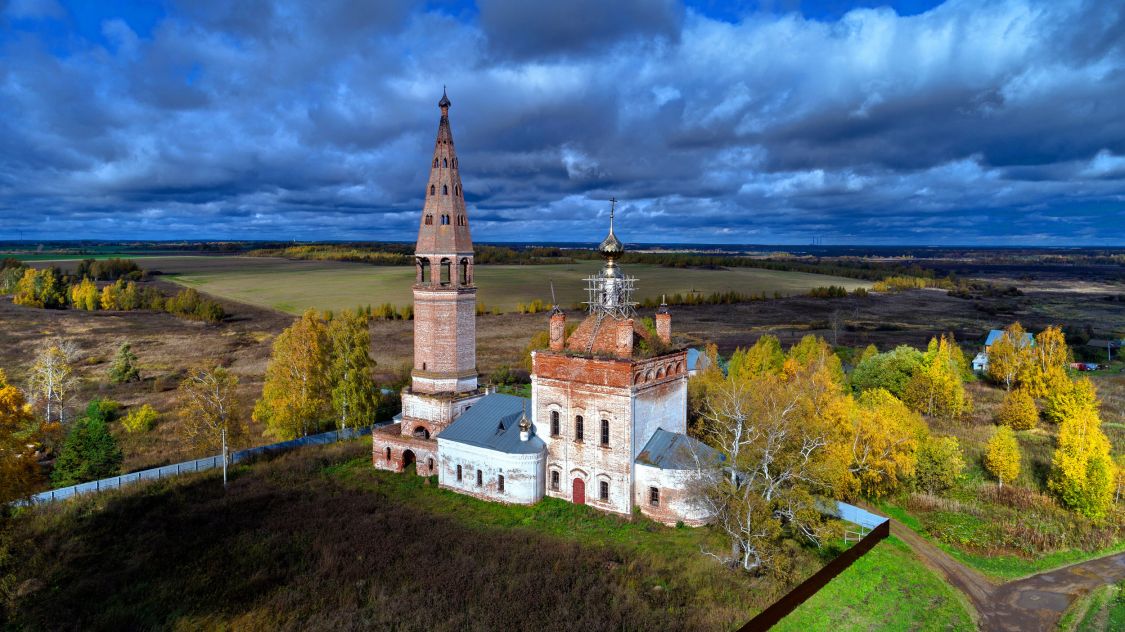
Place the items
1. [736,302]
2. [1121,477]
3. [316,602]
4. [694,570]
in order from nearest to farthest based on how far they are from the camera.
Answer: [316,602]
[694,570]
[1121,477]
[736,302]

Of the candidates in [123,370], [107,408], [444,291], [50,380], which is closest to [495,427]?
[444,291]

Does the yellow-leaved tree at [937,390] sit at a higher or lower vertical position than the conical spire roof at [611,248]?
lower

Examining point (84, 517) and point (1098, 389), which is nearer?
point (84, 517)

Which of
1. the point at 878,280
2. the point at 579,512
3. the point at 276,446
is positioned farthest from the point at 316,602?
the point at 878,280

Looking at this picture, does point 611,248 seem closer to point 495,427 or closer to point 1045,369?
point 495,427

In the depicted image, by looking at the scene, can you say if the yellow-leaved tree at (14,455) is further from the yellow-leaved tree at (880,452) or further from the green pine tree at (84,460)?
the yellow-leaved tree at (880,452)

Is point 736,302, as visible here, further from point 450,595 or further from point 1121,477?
point 450,595

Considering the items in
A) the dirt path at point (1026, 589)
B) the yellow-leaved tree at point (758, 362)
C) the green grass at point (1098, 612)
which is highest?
the yellow-leaved tree at point (758, 362)

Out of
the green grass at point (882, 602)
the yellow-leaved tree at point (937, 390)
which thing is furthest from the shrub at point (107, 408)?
the yellow-leaved tree at point (937, 390)
